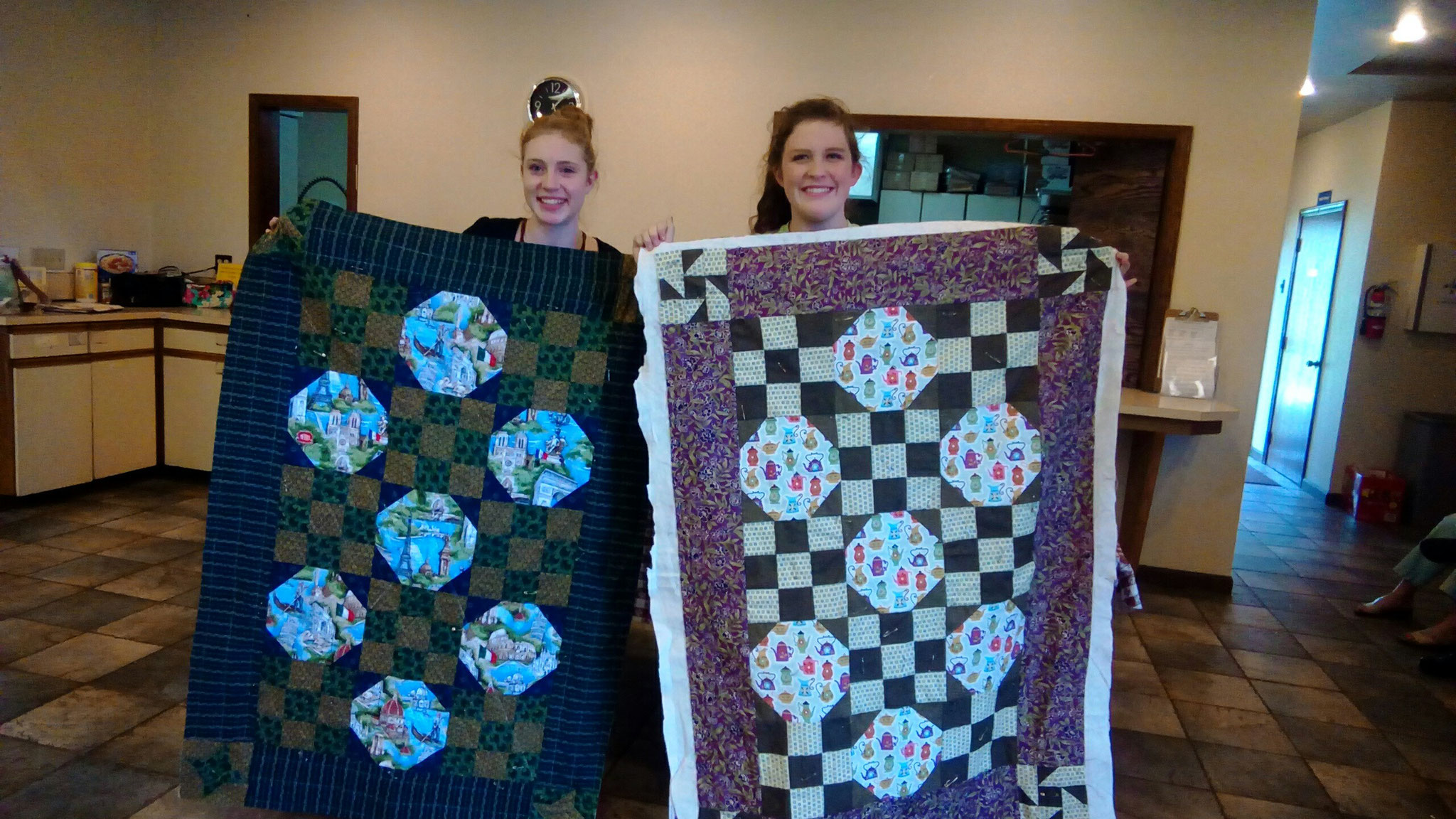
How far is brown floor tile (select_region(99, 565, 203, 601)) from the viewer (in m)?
2.94

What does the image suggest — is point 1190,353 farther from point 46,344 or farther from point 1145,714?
point 46,344

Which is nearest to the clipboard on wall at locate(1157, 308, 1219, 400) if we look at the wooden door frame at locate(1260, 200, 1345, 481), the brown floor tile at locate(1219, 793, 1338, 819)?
the brown floor tile at locate(1219, 793, 1338, 819)

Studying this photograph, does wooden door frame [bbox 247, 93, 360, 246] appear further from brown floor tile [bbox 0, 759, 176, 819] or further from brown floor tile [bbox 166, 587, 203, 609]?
brown floor tile [bbox 0, 759, 176, 819]

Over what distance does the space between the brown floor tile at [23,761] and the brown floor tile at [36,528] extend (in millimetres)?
1707

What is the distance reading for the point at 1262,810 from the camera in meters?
2.08

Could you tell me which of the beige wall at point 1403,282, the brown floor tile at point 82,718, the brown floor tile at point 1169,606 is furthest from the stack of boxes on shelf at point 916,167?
the brown floor tile at point 82,718

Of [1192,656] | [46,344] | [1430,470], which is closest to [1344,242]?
[1430,470]

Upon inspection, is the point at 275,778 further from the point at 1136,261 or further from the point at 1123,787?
the point at 1136,261

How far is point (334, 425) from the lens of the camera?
1.70 m

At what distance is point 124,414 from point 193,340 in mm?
450

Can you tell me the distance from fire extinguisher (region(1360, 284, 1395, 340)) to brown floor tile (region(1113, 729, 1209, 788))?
403cm

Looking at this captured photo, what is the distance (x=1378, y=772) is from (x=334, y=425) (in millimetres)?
2672

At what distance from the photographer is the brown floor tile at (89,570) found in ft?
9.85

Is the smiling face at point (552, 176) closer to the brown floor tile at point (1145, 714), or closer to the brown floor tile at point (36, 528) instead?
the brown floor tile at point (1145, 714)
